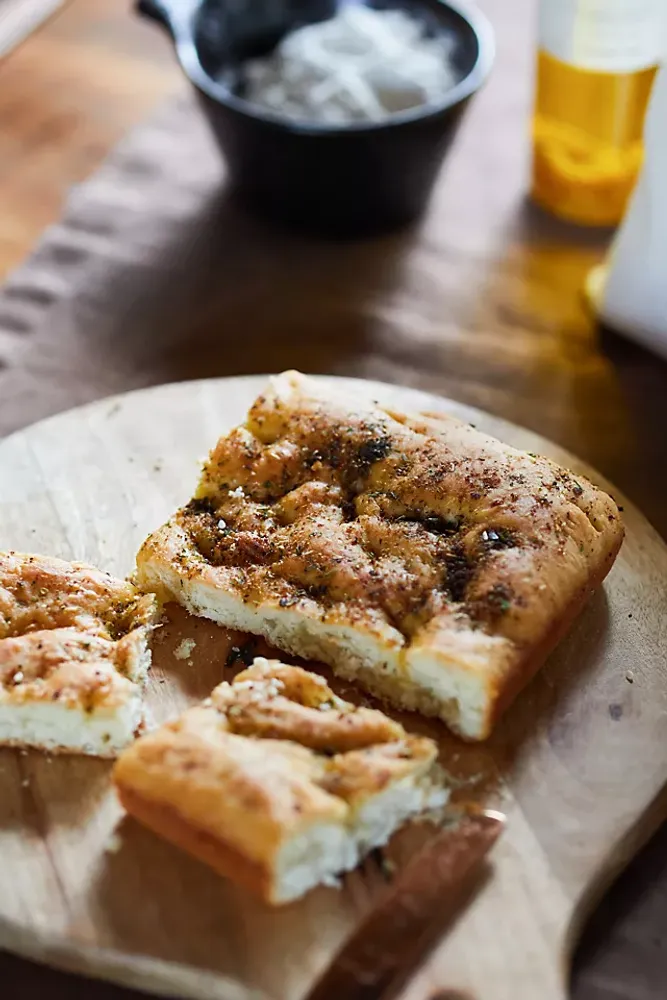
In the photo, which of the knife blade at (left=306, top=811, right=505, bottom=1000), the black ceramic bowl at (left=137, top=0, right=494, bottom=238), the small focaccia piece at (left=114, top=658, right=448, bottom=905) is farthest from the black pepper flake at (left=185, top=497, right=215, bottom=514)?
the black ceramic bowl at (left=137, top=0, right=494, bottom=238)

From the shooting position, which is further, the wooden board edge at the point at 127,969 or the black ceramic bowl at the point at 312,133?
the black ceramic bowl at the point at 312,133

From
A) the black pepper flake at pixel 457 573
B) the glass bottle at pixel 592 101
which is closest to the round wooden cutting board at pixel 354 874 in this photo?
the black pepper flake at pixel 457 573

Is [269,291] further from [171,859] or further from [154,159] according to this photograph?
[171,859]

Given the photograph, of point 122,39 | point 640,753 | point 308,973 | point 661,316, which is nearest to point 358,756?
point 308,973

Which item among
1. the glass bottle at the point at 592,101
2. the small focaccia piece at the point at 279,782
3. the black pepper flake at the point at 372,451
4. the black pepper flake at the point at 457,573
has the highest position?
the glass bottle at the point at 592,101

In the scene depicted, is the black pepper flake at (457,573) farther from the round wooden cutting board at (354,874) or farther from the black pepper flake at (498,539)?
the round wooden cutting board at (354,874)

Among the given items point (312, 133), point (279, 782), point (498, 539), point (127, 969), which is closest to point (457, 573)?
point (498, 539)

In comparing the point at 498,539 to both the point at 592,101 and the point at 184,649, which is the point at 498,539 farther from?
the point at 592,101
